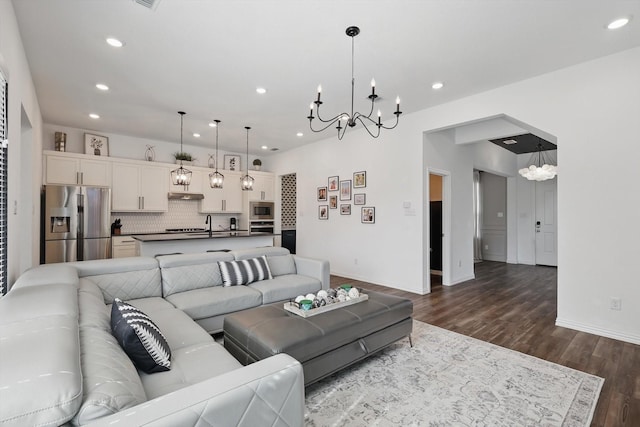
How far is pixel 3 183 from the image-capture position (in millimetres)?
2162

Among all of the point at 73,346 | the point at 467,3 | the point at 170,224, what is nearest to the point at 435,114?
the point at 467,3

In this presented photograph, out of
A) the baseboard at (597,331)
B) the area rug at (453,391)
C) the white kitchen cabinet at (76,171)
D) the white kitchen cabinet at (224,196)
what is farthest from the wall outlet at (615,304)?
the white kitchen cabinet at (76,171)

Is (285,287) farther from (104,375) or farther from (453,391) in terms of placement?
(104,375)

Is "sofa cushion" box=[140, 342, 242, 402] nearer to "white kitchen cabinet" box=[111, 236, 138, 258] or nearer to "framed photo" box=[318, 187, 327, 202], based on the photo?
"white kitchen cabinet" box=[111, 236, 138, 258]

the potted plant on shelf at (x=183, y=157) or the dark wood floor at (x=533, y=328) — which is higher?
the potted plant on shelf at (x=183, y=157)

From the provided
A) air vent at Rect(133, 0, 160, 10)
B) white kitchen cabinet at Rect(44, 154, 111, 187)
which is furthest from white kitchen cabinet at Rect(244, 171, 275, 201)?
air vent at Rect(133, 0, 160, 10)

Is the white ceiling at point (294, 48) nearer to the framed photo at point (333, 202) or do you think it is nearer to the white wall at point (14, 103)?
the white wall at point (14, 103)

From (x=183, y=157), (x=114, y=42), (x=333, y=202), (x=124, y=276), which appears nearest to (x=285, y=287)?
(x=124, y=276)

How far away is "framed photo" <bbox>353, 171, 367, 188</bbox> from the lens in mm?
5609

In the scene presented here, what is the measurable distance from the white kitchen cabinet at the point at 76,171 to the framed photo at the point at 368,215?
477 cm

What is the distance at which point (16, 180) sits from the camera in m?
2.48

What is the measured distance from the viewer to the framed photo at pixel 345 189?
5906mm

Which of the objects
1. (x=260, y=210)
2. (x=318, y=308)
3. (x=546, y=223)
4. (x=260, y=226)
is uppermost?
(x=260, y=210)

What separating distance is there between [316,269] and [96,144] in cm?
507
